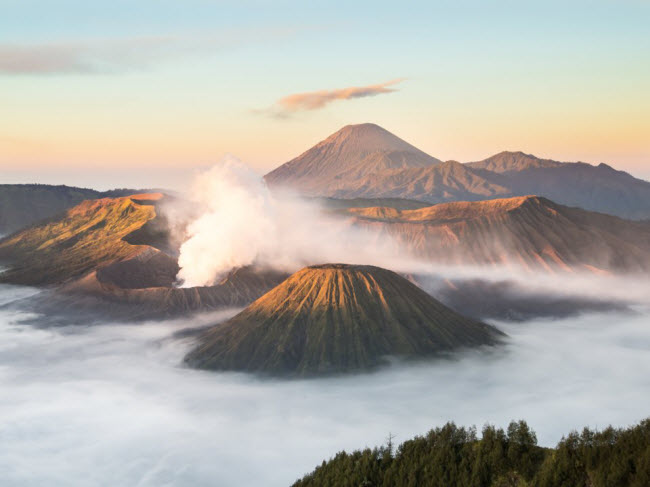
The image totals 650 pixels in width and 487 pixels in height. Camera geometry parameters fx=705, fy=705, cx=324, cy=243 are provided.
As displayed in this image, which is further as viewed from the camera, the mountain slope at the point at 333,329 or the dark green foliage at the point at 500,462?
the mountain slope at the point at 333,329

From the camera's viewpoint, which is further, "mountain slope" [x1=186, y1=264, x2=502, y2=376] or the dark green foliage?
"mountain slope" [x1=186, y1=264, x2=502, y2=376]

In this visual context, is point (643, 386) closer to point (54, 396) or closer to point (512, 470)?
point (512, 470)

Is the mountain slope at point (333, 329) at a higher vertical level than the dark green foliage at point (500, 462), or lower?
higher

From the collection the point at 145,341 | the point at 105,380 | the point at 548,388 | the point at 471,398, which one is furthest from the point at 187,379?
the point at 548,388

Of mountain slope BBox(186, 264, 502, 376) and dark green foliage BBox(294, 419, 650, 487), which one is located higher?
mountain slope BBox(186, 264, 502, 376)
